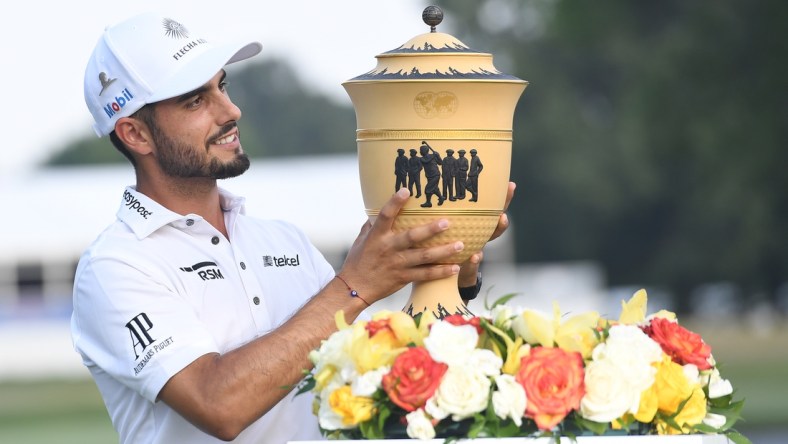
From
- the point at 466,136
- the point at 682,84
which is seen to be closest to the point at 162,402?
the point at 466,136

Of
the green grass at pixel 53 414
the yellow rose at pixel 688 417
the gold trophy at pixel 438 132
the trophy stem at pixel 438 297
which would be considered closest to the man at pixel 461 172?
the gold trophy at pixel 438 132

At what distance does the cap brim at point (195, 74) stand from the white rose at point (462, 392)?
1.36 m

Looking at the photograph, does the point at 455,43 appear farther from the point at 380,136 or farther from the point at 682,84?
the point at 682,84

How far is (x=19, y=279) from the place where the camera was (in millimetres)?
30016

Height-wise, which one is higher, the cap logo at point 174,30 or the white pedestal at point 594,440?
the cap logo at point 174,30

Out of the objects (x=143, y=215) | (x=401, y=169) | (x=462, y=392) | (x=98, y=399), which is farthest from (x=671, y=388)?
(x=98, y=399)

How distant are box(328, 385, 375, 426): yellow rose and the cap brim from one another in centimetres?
124

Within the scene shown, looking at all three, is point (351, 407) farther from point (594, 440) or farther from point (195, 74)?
point (195, 74)

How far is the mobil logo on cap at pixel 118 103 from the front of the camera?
429cm

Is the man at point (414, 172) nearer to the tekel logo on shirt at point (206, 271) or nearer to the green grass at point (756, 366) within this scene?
the tekel logo on shirt at point (206, 271)

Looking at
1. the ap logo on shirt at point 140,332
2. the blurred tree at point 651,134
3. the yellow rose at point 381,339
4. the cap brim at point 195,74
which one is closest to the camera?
the yellow rose at point 381,339

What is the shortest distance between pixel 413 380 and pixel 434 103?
35.0 inches

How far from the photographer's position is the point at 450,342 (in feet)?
10.5

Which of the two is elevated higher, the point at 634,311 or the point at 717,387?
the point at 634,311
